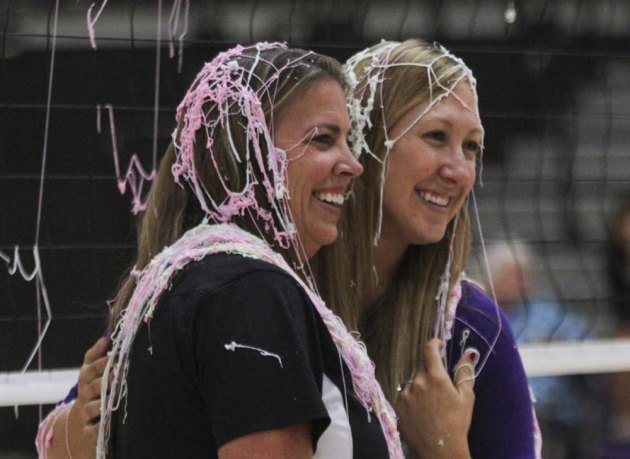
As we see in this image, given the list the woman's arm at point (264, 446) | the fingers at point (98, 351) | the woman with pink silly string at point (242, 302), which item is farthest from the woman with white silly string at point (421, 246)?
the woman's arm at point (264, 446)

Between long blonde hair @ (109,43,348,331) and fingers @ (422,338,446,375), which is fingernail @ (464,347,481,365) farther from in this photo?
long blonde hair @ (109,43,348,331)

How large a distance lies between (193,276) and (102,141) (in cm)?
185

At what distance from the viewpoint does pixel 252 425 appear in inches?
63.2

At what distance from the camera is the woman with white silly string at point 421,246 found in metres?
2.41

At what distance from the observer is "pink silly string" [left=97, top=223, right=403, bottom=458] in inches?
68.8

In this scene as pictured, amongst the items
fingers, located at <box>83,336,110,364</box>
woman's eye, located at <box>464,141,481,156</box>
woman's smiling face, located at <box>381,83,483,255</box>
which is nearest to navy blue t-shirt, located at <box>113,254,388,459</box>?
fingers, located at <box>83,336,110,364</box>

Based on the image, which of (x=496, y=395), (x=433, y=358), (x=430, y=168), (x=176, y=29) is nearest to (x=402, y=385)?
(x=433, y=358)

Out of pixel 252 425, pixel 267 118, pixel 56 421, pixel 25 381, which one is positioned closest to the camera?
pixel 252 425

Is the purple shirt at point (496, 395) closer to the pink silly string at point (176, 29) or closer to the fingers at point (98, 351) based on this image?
the fingers at point (98, 351)

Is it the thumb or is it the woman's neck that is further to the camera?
the woman's neck

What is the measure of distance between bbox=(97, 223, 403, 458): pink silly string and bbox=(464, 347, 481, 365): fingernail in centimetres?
46

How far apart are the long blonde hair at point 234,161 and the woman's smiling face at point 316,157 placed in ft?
0.07

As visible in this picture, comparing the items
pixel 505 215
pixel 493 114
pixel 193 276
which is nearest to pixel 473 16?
pixel 493 114

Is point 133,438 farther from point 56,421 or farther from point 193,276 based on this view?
point 56,421
